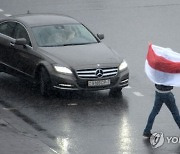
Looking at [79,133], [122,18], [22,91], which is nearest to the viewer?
[79,133]

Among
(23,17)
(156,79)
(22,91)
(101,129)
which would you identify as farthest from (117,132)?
(23,17)

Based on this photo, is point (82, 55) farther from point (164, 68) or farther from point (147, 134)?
point (147, 134)

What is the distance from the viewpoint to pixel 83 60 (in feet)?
62.7

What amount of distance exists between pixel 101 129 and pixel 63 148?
157 centimetres

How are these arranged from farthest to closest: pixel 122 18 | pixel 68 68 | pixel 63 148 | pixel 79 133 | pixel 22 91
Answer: pixel 122 18, pixel 22 91, pixel 68 68, pixel 79 133, pixel 63 148

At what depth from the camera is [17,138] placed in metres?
15.9

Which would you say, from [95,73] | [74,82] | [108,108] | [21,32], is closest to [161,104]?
[108,108]

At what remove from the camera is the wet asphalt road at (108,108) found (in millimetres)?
15836

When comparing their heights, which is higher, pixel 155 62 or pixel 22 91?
pixel 155 62

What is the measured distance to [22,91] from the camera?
66.1 ft

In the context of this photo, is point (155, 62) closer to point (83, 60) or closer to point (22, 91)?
point (83, 60)

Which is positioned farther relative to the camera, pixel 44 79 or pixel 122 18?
pixel 122 18

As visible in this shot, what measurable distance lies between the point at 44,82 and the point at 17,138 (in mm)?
3540

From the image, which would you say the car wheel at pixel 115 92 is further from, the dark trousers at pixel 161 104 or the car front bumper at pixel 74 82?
the dark trousers at pixel 161 104
